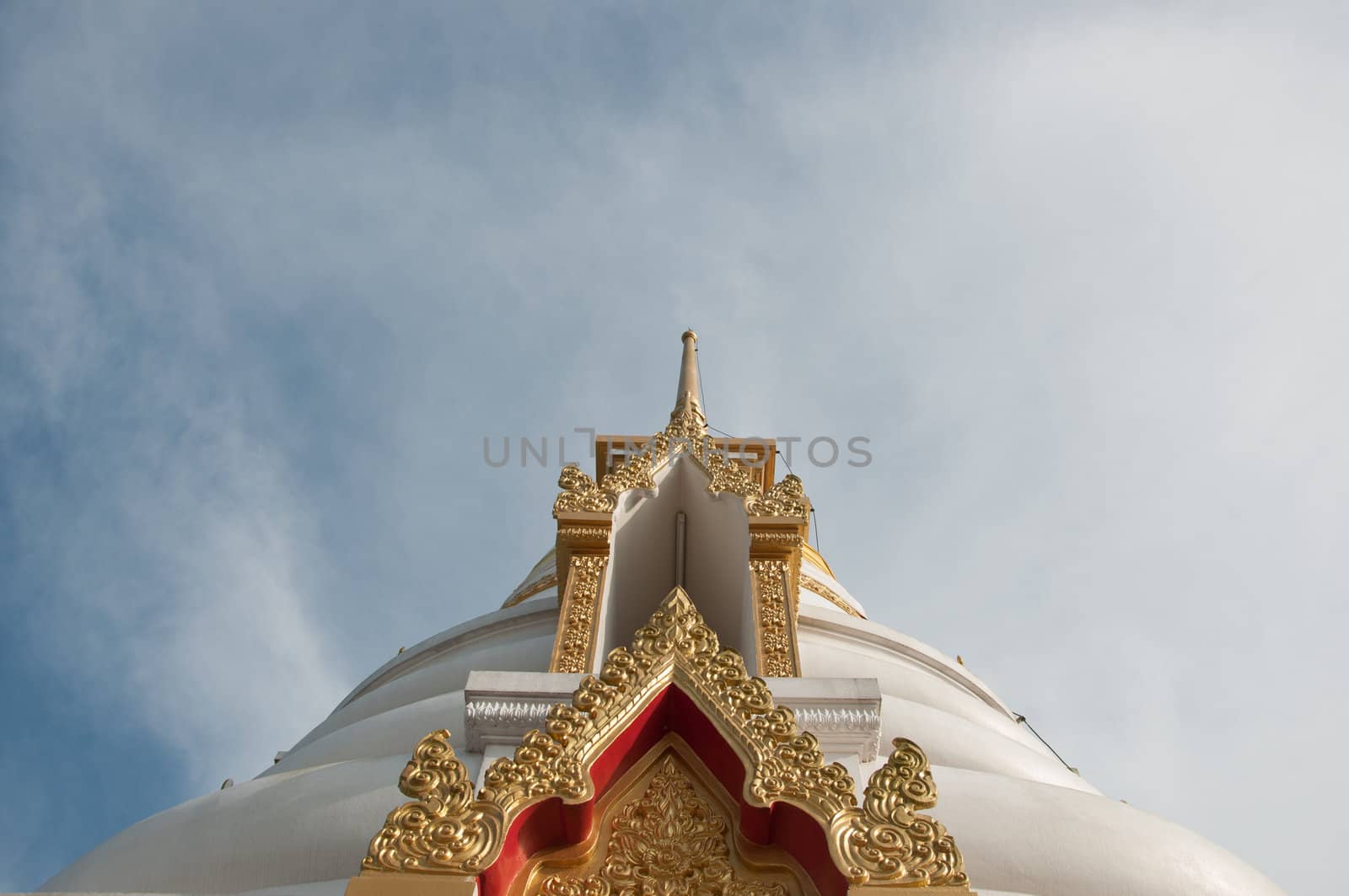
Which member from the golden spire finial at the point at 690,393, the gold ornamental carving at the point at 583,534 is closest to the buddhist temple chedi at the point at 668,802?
the gold ornamental carving at the point at 583,534

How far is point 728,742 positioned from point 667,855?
47 centimetres

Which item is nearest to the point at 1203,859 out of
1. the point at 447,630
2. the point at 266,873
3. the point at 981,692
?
the point at 266,873

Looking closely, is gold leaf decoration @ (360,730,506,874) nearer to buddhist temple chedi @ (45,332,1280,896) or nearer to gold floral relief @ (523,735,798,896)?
buddhist temple chedi @ (45,332,1280,896)

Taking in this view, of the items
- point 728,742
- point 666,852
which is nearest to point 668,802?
point 666,852

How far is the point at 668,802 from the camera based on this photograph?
4695 millimetres

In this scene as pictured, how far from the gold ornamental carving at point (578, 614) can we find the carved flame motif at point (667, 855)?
117 inches

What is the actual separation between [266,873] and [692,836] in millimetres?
2193

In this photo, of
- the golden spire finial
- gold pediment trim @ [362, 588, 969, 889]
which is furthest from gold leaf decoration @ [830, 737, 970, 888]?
the golden spire finial

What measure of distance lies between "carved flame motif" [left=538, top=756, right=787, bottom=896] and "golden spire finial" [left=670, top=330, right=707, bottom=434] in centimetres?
663

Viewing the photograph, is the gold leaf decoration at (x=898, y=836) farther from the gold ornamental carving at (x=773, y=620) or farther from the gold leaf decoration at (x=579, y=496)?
the gold leaf decoration at (x=579, y=496)

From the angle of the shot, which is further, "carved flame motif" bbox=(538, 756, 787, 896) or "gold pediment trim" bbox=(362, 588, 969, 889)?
"carved flame motif" bbox=(538, 756, 787, 896)

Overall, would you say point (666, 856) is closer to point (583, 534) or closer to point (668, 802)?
point (668, 802)

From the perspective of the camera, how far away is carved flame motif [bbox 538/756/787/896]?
441cm

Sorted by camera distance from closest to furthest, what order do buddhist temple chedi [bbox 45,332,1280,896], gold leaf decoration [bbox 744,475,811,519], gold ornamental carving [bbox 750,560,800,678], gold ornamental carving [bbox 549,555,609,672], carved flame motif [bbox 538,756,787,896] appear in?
1. buddhist temple chedi [bbox 45,332,1280,896]
2. carved flame motif [bbox 538,756,787,896]
3. gold ornamental carving [bbox 750,560,800,678]
4. gold ornamental carving [bbox 549,555,609,672]
5. gold leaf decoration [bbox 744,475,811,519]
